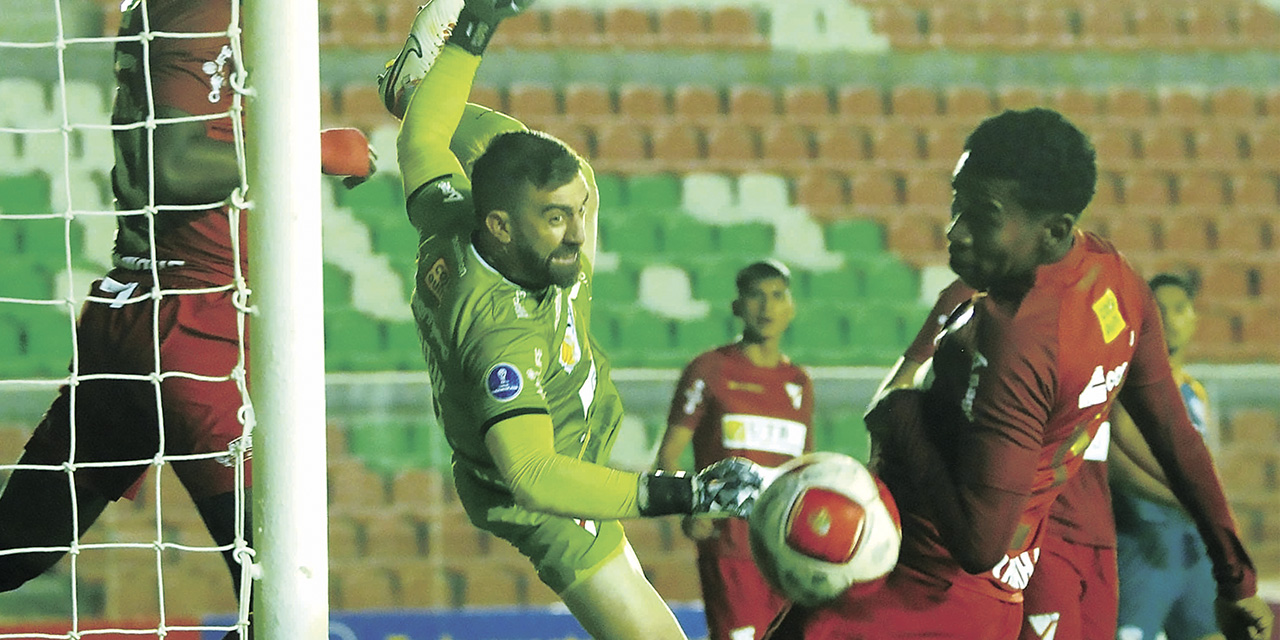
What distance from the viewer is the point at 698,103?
5250mm

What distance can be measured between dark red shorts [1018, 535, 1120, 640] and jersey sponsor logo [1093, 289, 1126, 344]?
59cm

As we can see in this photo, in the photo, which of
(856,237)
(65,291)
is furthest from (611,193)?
(65,291)

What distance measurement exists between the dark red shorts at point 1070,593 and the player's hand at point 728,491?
2.54 feet

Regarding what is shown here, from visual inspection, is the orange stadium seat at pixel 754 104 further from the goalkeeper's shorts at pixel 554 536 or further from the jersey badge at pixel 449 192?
the goalkeeper's shorts at pixel 554 536

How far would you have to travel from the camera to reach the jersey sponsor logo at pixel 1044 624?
2.50 metres

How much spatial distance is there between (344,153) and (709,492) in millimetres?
950

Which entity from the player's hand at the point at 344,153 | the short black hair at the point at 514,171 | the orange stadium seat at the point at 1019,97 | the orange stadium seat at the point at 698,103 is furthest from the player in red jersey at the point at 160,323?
the orange stadium seat at the point at 1019,97

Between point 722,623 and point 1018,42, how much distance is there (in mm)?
2885

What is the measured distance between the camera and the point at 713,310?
5117 millimetres

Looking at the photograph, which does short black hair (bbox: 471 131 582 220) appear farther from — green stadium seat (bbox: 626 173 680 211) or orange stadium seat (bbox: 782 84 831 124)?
orange stadium seat (bbox: 782 84 831 124)

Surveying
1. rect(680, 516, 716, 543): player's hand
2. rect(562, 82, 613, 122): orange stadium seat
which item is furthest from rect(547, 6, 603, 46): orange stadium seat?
rect(680, 516, 716, 543): player's hand

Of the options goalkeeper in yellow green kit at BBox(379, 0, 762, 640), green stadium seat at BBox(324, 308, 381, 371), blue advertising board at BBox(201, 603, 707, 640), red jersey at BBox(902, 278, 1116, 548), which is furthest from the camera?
green stadium seat at BBox(324, 308, 381, 371)

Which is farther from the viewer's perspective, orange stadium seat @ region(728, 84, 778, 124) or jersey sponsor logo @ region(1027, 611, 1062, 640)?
orange stadium seat @ region(728, 84, 778, 124)

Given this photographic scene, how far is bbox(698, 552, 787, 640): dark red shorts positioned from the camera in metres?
3.59
